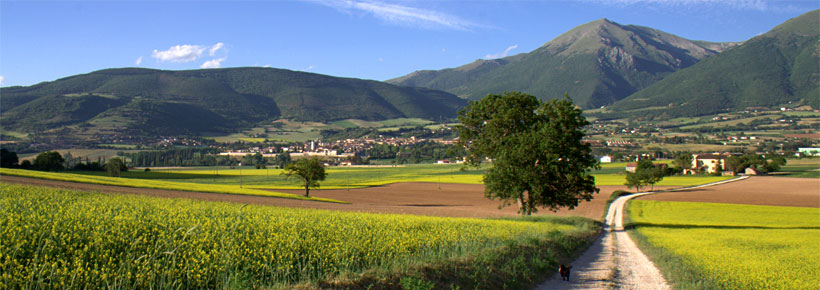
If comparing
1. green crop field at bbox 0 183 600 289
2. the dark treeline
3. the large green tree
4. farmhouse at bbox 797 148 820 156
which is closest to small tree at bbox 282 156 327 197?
the large green tree

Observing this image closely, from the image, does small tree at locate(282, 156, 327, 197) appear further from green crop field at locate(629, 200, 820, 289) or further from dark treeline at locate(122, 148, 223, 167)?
dark treeline at locate(122, 148, 223, 167)

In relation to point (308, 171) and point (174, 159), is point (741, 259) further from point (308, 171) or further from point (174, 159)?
point (174, 159)

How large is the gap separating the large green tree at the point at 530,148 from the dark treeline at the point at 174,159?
13544 centimetres

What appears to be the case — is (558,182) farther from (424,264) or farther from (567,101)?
(424,264)

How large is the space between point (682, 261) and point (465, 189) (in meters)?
68.5

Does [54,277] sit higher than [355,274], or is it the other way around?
[54,277]

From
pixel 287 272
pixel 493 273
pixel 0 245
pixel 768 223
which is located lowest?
pixel 768 223

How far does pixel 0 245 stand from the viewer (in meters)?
6.13

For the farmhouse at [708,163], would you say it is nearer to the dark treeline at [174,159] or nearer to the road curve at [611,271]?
the road curve at [611,271]

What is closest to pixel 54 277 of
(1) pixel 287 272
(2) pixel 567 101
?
(1) pixel 287 272

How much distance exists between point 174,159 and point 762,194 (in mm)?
153340

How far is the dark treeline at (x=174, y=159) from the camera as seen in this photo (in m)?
152

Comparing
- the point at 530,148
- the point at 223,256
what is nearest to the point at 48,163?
the point at 530,148

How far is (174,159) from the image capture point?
524 feet
